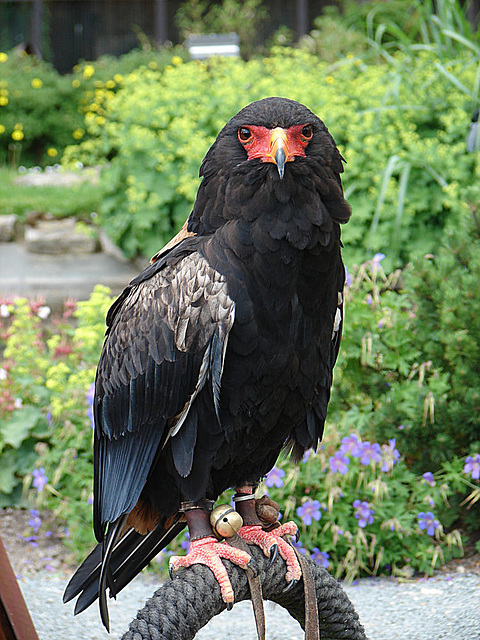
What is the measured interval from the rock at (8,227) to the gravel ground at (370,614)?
460cm

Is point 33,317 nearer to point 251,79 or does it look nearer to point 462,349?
point 462,349

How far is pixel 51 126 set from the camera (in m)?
10.1

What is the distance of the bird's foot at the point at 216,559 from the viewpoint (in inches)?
70.7

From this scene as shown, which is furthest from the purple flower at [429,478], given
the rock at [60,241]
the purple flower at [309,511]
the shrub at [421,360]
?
the rock at [60,241]

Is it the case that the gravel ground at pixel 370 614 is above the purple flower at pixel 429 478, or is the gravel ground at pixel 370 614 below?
below

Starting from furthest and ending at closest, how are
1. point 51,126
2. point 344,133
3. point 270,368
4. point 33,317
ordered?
point 51,126 < point 344,133 < point 33,317 < point 270,368

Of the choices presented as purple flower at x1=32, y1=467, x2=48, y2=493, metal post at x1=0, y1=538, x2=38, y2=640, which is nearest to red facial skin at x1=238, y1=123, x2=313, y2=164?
metal post at x1=0, y1=538, x2=38, y2=640

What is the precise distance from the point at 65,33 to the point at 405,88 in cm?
843

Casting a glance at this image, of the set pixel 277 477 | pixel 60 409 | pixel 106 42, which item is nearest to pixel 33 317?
→ pixel 60 409

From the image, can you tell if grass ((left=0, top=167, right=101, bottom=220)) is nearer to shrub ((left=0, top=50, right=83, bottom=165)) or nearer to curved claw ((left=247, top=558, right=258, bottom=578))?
shrub ((left=0, top=50, right=83, bottom=165))

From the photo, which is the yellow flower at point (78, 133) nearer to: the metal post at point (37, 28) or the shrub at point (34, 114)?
the shrub at point (34, 114)

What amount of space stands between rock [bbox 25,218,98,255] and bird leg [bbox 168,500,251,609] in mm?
5230

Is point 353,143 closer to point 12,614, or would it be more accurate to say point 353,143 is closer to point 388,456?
point 388,456

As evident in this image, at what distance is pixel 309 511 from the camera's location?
2955mm
